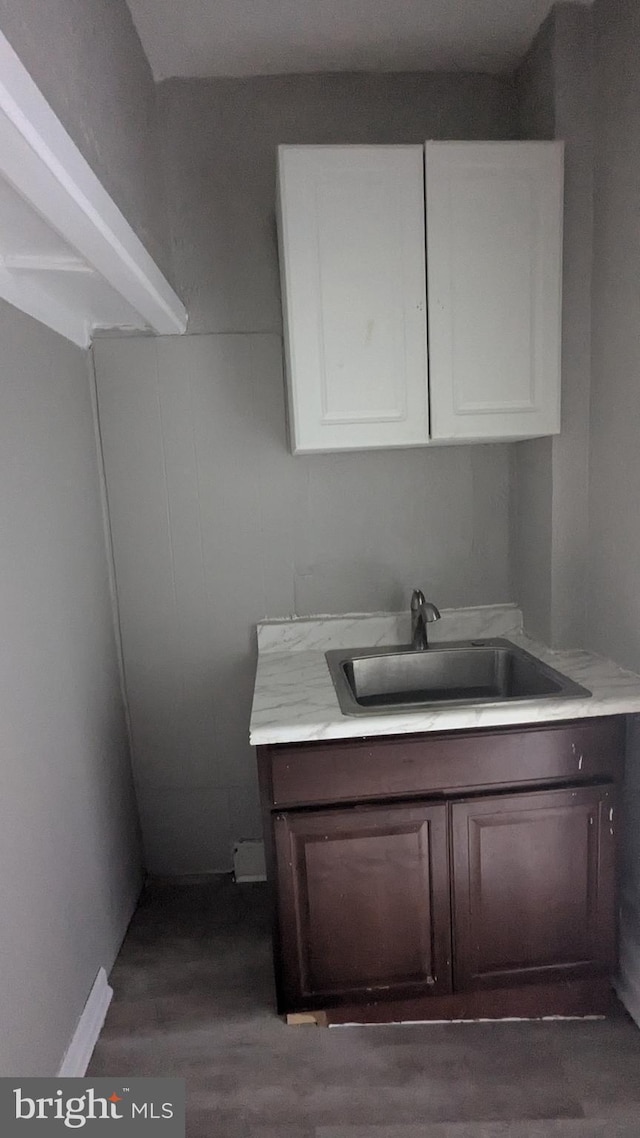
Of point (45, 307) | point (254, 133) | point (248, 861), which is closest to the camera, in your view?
point (45, 307)

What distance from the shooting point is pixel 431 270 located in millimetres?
1727

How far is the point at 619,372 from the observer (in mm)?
1731

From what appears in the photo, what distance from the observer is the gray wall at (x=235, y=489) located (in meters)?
2.01

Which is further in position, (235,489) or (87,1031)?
(235,489)

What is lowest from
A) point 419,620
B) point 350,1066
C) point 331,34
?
point 350,1066

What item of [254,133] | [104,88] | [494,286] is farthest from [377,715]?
[254,133]

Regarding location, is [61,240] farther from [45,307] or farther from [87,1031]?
[87,1031]

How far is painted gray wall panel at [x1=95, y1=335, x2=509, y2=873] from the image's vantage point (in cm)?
208

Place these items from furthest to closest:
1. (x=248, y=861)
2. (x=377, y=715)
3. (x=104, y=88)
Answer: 1. (x=248, y=861)
2. (x=377, y=715)
3. (x=104, y=88)

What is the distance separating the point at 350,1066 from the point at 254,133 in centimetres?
253

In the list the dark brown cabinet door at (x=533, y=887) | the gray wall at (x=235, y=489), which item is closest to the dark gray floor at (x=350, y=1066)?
the dark brown cabinet door at (x=533, y=887)

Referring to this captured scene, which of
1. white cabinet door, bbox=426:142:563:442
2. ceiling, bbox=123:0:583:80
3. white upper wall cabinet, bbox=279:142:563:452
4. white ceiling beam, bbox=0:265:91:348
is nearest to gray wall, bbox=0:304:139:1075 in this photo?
white ceiling beam, bbox=0:265:91:348

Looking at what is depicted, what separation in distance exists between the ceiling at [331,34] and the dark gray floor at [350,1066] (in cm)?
257

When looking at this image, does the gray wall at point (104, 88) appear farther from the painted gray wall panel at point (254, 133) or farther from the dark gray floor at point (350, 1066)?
the dark gray floor at point (350, 1066)
